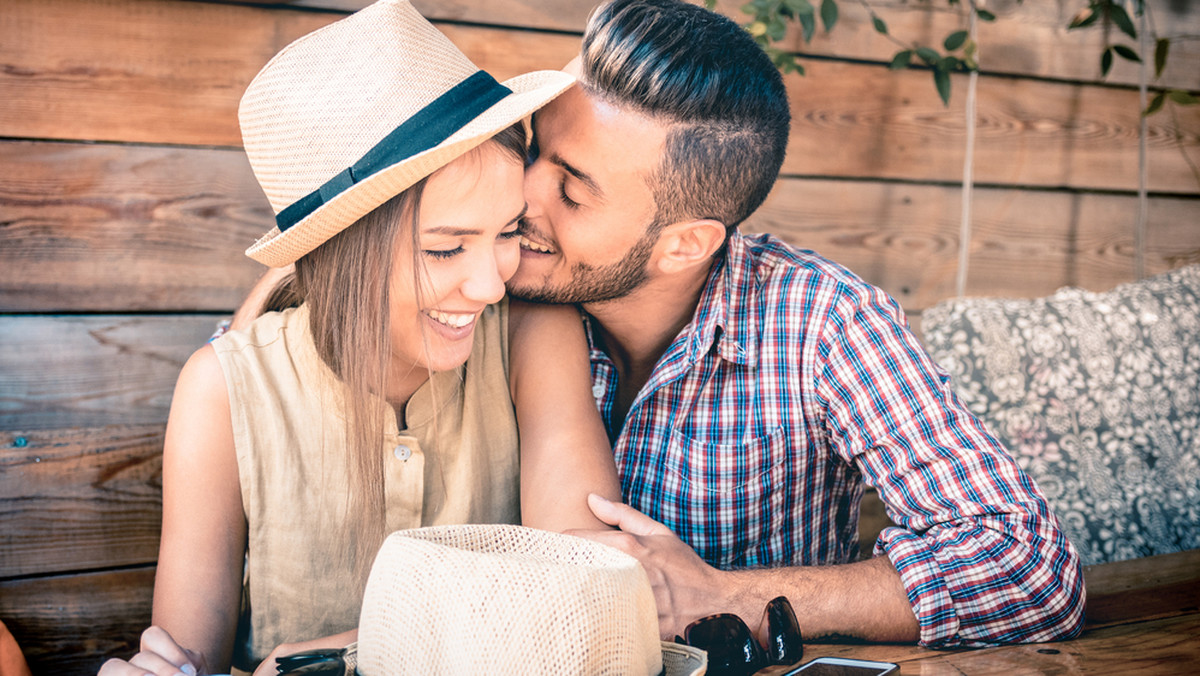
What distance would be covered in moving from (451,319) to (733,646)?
58 cm

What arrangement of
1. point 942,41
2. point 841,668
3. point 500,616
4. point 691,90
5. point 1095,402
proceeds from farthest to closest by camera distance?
point 942,41 → point 1095,402 → point 691,90 → point 841,668 → point 500,616

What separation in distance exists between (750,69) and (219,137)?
1.11 metres

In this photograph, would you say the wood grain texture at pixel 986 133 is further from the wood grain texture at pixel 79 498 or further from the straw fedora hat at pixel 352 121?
the wood grain texture at pixel 79 498

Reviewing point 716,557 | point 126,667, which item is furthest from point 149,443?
point 716,557

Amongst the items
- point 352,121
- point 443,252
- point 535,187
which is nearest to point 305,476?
point 443,252

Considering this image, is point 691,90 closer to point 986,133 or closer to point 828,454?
point 828,454

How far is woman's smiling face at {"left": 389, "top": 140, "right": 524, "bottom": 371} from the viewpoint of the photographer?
1064 mm

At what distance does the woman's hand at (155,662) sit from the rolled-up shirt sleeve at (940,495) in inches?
37.0

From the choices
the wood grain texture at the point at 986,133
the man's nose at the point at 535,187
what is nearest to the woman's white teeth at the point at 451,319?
the man's nose at the point at 535,187

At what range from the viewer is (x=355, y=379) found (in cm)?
111

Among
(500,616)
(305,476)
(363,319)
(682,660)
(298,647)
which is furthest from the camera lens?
(305,476)

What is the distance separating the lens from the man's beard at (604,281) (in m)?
1.46

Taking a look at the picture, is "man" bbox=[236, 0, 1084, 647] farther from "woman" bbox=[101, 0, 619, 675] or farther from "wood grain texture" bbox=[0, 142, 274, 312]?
"wood grain texture" bbox=[0, 142, 274, 312]

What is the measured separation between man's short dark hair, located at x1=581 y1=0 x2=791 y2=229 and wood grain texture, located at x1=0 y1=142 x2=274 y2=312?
0.86m
